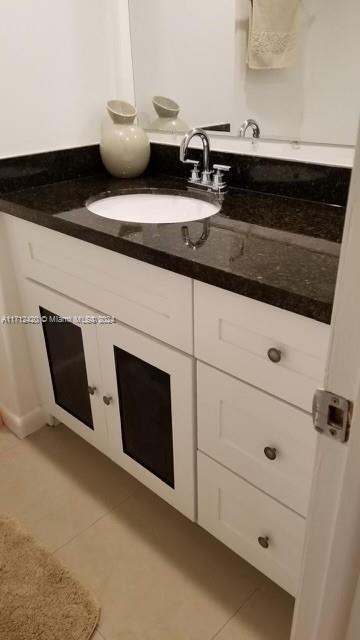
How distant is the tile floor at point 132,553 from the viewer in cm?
118

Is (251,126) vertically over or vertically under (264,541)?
over

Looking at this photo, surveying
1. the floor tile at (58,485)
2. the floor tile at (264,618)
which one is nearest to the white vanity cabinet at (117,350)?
the floor tile at (58,485)

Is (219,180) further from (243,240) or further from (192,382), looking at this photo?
(192,382)

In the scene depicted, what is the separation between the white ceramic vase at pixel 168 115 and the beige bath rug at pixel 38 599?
1.32m

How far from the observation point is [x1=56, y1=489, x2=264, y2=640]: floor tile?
1.18 m

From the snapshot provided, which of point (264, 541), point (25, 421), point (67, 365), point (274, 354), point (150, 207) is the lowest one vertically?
point (25, 421)

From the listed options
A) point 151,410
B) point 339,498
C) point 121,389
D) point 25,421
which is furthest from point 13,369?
point 339,498

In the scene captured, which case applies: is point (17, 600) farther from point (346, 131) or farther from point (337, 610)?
point (346, 131)

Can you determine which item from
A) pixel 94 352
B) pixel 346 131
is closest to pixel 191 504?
pixel 94 352

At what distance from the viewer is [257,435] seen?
0.99m

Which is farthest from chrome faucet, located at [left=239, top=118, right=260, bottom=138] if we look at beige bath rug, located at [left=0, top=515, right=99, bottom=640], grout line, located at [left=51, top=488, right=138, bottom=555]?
beige bath rug, located at [left=0, top=515, right=99, bottom=640]

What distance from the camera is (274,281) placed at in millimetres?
819

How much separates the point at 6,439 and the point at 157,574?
0.78 meters

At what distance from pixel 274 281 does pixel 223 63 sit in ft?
2.81
